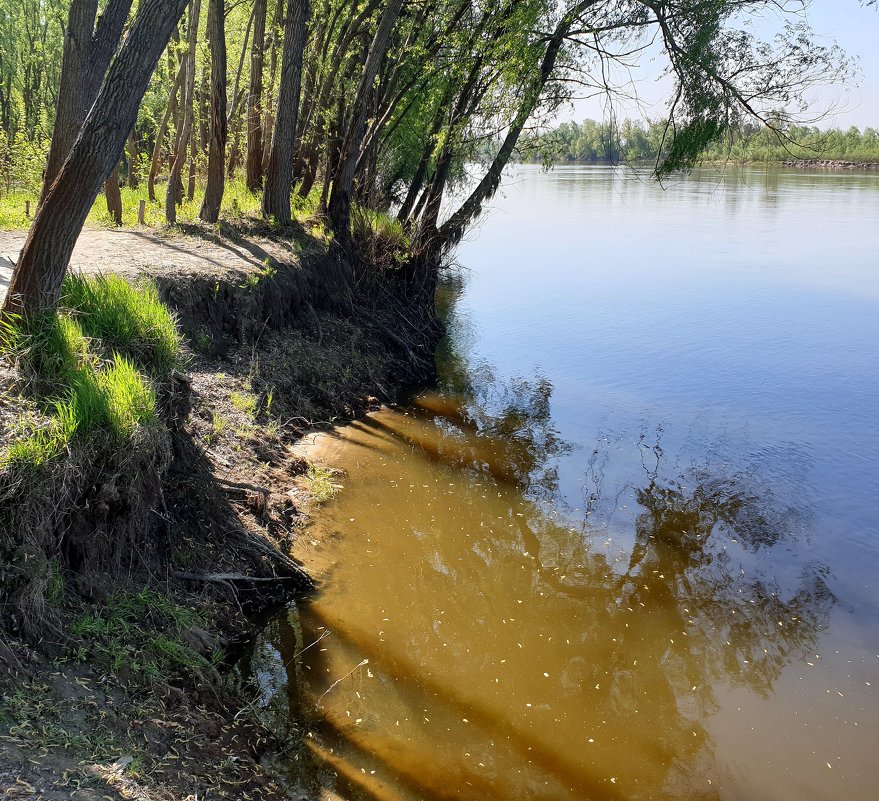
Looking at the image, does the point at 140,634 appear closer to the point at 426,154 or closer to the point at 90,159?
the point at 90,159

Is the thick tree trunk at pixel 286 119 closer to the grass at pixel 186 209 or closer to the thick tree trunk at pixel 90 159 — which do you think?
the grass at pixel 186 209

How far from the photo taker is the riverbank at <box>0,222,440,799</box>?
143 inches

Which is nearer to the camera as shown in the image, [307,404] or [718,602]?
[718,602]

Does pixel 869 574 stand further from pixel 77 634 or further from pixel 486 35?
pixel 486 35

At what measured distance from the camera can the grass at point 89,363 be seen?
462cm

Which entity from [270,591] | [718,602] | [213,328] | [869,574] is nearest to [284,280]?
[213,328]

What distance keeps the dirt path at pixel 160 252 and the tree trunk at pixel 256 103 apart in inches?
114

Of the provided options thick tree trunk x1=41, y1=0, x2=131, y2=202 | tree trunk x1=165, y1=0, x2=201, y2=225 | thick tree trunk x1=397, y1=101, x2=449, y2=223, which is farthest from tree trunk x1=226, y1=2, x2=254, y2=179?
thick tree trunk x1=41, y1=0, x2=131, y2=202

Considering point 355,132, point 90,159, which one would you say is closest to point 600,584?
point 90,159

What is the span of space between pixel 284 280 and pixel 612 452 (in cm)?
492

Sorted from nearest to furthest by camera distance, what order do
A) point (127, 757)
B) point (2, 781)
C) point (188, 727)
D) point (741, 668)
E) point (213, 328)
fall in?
point (2, 781) → point (127, 757) → point (188, 727) → point (741, 668) → point (213, 328)

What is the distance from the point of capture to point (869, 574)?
285 inches

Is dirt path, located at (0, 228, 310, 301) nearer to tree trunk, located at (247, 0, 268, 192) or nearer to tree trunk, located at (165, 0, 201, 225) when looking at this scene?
tree trunk, located at (165, 0, 201, 225)

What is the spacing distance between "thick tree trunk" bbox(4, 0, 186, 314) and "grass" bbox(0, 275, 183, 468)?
26cm
